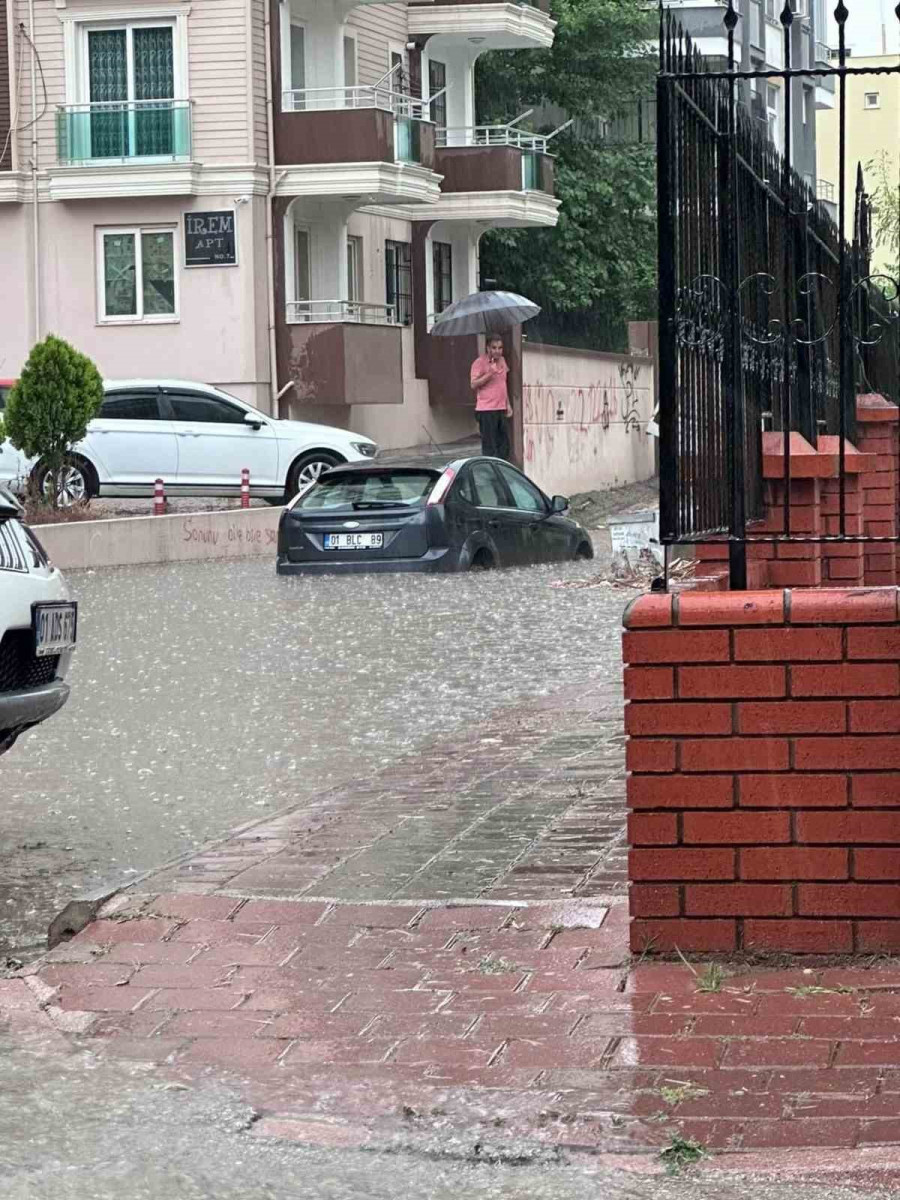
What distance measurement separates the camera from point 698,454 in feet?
20.4

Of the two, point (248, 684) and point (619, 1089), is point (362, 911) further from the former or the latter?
point (248, 684)

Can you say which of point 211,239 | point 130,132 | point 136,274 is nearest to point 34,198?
point 130,132

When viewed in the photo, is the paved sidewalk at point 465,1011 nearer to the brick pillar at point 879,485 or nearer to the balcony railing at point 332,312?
the brick pillar at point 879,485

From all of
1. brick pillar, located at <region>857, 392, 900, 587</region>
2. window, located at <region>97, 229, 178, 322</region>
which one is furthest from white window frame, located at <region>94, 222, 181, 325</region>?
brick pillar, located at <region>857, 392, 900, 587</region>

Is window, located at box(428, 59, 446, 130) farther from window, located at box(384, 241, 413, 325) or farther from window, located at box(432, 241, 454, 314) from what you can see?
window, located at box(384, 241, 413, 325)

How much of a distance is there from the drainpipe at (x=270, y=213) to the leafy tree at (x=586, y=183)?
36.2 ft

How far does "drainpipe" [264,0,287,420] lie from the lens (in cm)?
3797

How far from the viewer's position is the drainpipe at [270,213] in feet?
125

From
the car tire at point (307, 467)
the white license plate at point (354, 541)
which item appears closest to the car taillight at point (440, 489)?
the white license plate at point (354, 541)

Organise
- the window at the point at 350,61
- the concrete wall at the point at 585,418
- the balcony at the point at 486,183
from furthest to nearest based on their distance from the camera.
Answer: the balcony at the point at 486,183 < the window at the point at 350,61 < the concrete wall at the point at 585,418

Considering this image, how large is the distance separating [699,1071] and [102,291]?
34384 millimetres

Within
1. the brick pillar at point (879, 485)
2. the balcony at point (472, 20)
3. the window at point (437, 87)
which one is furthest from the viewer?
the window at point (437, 87)

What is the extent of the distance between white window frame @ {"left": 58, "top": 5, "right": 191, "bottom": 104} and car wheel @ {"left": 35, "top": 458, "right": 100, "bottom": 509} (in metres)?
9.89

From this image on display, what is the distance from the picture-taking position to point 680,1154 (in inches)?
171
